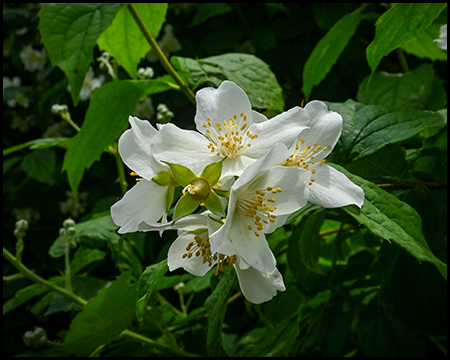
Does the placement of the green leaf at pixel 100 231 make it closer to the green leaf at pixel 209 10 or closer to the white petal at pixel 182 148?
the white petal at pixel 182 148

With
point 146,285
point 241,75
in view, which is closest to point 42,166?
Result: point 241,75

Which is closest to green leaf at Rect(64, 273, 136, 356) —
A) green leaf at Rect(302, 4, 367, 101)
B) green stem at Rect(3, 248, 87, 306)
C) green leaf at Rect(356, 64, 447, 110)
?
green stem at Rect(3, 248, 87, 306)

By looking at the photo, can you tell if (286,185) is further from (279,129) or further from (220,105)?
(220,105)

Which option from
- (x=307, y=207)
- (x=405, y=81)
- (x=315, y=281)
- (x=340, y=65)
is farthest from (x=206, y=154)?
(x=340, y=65)

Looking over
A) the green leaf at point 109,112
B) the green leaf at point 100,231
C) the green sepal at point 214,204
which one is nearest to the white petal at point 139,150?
the green sepal at point 214,204

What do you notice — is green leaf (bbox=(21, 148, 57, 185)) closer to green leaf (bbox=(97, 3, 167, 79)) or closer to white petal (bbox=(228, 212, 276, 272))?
green leaf (bbox=(97, 3, 167, 79))

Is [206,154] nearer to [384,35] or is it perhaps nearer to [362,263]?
[384,35]
